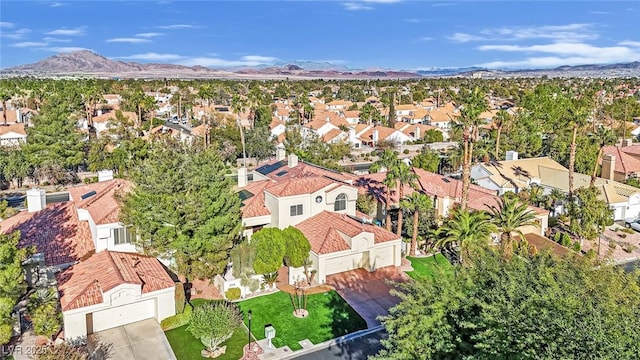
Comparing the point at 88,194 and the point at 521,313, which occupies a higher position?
the point at 521,313

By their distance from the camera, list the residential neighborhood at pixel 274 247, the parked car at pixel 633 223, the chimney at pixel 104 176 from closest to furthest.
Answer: the residential neighborhood at pixel 274 247
the chimney at pixel 104 176
the parked car at pixel 633 223

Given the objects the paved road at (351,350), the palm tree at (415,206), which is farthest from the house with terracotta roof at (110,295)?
the palm tree at (415,206)

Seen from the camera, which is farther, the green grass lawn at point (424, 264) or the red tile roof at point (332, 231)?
the green grass lawn at point (424, 264)

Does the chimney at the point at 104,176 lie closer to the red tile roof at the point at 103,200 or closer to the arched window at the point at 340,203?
the red tile roof at the point at 103,200

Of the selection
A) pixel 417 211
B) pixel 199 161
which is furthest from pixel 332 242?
pixel 199 161

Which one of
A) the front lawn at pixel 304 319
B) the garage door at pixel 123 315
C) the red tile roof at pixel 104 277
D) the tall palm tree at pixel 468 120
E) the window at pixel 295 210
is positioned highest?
the tall palm tree at pixel 468 120

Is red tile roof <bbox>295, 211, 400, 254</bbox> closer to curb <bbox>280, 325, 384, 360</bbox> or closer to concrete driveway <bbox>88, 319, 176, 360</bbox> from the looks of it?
curb <bbox>280, 325, 384, 360</bbox>

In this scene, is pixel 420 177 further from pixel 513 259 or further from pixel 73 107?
pixel 73 107

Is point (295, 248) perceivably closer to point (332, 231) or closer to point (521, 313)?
point (332, 231)

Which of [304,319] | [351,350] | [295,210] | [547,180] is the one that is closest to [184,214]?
[304,319]
